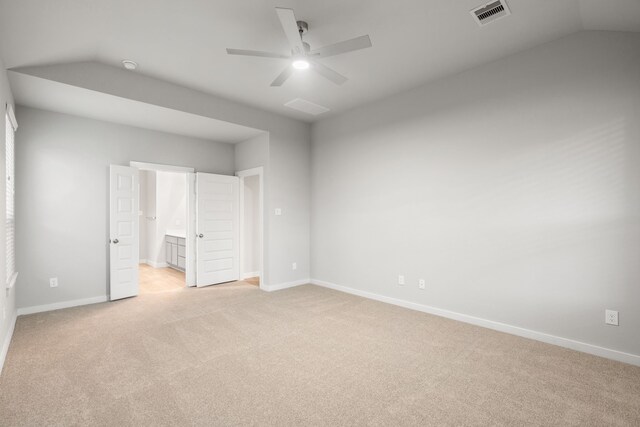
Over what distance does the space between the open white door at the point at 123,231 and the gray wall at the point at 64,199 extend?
13 cm

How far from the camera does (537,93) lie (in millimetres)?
3172

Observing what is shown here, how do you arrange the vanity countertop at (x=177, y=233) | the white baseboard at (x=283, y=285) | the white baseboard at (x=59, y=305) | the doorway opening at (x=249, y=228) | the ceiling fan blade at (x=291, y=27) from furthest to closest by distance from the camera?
the vanity countertop at (x=177, y=233) → the doorway opening at (x=249, y=228) → the white baseboard at (x=283, y=285) → the white baseboard at (x=59, y=305) → the ceiling fan blade at (x=291, y=27)

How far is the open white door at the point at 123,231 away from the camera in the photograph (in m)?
4.58

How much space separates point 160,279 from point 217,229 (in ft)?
5.59

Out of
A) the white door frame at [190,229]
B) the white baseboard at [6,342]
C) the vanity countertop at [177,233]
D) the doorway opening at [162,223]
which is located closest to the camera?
the white baseboard at [6,342]

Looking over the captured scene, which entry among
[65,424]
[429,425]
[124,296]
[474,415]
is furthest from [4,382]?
[474,415]

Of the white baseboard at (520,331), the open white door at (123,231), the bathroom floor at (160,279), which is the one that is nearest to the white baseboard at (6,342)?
the open white door at (123,231)

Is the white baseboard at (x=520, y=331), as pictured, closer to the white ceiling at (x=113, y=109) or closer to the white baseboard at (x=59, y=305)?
the white ceiling at (x=113, y=109)

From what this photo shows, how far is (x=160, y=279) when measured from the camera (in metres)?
6.14

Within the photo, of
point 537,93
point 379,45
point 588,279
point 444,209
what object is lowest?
point 588,279

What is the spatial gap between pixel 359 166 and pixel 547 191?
249cm

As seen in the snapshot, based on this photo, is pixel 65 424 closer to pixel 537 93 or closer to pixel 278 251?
pixel 278 251

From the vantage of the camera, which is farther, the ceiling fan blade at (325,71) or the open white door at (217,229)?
the open white door at (217,229)

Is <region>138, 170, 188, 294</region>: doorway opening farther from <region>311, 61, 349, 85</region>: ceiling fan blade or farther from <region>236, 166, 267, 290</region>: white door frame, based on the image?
<region>311, 61, 349, 85</region>: ceiling fan blade
